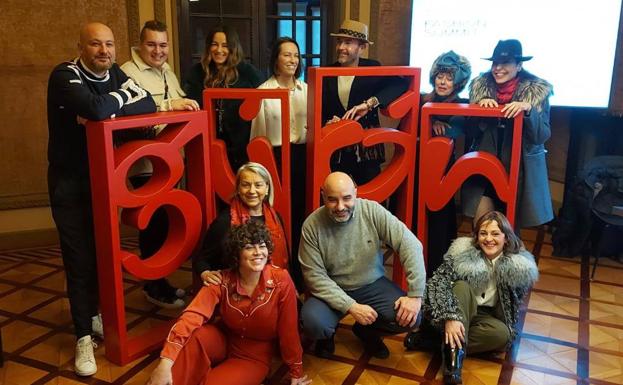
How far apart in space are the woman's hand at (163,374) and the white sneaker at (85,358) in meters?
0.51

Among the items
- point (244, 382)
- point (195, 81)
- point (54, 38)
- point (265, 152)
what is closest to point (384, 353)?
point (244, 382)

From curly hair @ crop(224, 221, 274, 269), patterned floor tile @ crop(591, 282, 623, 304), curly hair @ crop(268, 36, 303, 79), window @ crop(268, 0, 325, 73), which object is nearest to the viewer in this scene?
curly hair @ crop(224, 221, 274, 269)

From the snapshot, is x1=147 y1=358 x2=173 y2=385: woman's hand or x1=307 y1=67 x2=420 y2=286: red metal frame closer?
x1=147 y1=358 x2=173 y2=385: woman's hand

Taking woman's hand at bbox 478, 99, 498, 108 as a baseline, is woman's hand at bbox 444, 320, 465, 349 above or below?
below

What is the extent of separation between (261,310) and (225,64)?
4.26ft

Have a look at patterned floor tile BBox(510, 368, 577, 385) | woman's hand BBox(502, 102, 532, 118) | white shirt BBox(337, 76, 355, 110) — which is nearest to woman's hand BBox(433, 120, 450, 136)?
woman's hand BBox(502, 102, 532, 118)

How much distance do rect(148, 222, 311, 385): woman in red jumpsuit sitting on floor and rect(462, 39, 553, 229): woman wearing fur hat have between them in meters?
1.12

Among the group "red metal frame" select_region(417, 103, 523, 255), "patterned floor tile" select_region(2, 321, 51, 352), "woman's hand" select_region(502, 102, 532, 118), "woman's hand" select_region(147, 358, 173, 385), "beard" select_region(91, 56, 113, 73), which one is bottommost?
"patterned floor tile" select_region(2, 321, 51, 352)

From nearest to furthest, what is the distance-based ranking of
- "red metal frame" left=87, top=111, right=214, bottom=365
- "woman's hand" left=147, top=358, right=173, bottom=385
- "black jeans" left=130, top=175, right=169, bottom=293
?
"woman's hand" left=147, top=358, right=173, bottom=385, "red metal frame" left=87, top=111, right=214, bottom=365, "black jeans" left=130, top=175, right=169, bottom=293

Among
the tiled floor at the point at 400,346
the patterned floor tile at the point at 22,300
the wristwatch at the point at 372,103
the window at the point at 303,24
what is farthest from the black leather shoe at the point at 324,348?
the window at the point at 303,24

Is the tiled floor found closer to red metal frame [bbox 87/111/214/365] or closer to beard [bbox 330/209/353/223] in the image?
red metal frame [bbox 87/111/214/365]

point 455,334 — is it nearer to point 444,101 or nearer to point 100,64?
point 444,101

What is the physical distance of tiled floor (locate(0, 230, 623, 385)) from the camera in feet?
7.68

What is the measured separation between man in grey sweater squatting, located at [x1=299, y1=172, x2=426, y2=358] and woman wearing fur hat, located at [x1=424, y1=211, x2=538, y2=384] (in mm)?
127
